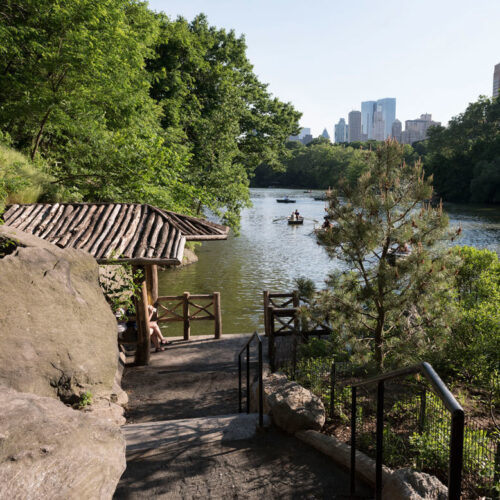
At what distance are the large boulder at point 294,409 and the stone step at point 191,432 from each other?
290 millimetres

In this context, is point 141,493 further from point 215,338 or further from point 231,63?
point 231,63

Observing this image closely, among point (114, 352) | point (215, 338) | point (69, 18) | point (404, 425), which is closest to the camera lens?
point (404, 425)

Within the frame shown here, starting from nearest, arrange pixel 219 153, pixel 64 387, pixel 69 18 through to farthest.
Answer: pixel 64 387 → pixel 69 18 → pixel 219 153

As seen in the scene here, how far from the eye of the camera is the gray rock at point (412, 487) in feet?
10.2

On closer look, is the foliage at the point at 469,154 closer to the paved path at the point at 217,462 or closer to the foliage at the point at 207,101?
the foliage at the point at 207,101

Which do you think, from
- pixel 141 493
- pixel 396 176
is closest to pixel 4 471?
pixel 141 493

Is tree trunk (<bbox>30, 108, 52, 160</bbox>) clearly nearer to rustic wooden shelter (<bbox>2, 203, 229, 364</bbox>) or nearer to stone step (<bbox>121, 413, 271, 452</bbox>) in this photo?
rustic wooden shelter (<bbox>2, 203, 229, 364</bbox>)

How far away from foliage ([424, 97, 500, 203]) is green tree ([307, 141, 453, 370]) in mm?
60858

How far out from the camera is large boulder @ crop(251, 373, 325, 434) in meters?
5.20

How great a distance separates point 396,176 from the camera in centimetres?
652

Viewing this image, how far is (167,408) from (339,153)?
106 meters

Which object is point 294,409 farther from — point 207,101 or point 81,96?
point 207,101

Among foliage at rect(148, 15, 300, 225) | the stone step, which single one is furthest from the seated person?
foliage at rect(148, 15, 300, 225)

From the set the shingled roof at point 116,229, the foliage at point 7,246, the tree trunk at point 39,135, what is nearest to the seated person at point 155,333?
the shingled roof at point 116,229
